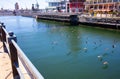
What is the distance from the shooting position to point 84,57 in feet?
55.1

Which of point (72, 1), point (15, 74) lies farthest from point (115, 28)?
point (72, 1)

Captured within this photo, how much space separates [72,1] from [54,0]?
42.6 meters

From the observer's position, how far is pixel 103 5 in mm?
56406

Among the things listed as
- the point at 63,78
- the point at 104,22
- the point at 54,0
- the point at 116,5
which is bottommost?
the point at 63,78

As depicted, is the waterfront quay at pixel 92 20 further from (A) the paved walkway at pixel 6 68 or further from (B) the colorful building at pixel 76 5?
(A) the paved walkway at pixel 6 68

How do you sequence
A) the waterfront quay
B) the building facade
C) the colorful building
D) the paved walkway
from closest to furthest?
the paved walkway, the waterfront quay, the building facade, the colorful building

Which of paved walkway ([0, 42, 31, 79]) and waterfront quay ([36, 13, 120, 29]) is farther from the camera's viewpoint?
waterfront quay ([36, 13, 120, 29])

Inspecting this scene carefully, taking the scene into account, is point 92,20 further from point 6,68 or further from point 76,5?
point 6,68

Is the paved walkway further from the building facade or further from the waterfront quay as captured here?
the building facade

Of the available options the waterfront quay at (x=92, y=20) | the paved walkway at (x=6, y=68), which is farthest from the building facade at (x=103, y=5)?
the paved walkway at (x=6, y=68)

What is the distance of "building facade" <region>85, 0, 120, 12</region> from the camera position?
1998 inches

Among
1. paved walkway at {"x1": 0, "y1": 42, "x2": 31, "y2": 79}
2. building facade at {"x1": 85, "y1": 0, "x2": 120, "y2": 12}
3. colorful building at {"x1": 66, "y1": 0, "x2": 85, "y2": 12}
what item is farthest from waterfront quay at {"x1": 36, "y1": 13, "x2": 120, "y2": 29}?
paved walkway at {"x1": 0, "y1": 42, "x2": 31, "y2": 79}

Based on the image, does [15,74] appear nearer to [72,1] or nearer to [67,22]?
[67,22]

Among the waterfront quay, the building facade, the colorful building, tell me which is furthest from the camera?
the colorful building
